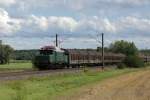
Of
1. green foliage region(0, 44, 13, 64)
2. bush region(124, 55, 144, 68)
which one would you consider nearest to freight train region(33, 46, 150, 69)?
bush region(124, 55, 144, 68)

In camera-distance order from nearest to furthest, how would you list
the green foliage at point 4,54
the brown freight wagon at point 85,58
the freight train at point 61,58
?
the freight train at point 61,58
the brown freight wagon at point 85,58
the green foliage at point 4,54

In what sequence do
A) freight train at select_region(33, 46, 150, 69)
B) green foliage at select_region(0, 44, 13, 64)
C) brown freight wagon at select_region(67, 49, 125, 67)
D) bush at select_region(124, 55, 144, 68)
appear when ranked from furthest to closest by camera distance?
1. green foliage at select_region(0, 44, 13, 64)
2. bush at select_region(124, 55, 144, 68)
3. brown freight wagon at select_region(67, 49, 125, 67)
4. freight train at select_region(33, 46, 150, 69)

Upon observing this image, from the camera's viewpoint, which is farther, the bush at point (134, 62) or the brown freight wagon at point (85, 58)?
the bush at point (134, 62)

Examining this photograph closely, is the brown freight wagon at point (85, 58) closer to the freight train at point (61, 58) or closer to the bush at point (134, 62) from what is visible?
the freight train at point (61, 58)

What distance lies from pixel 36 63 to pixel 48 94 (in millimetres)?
37632

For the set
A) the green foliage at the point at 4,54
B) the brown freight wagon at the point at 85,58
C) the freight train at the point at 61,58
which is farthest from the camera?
the green foliage at the point at 4,54

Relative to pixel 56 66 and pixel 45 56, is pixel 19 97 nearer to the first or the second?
pixel 45 56

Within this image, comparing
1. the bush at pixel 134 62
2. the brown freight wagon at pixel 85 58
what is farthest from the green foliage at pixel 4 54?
the bush at pixel 134 62

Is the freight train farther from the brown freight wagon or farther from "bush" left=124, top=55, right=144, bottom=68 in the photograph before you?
"bush" left=124, top=55, right=144, bottom=68

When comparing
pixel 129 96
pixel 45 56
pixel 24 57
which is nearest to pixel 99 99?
pixel 129 96

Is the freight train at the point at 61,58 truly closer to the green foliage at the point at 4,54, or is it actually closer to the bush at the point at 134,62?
the bush at the point at 134,62

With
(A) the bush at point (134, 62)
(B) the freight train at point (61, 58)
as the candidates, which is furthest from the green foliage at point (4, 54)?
(B) the freight train at point (61, 58)

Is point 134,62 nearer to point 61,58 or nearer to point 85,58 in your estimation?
point 85,58

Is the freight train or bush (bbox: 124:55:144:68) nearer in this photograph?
the freight train
